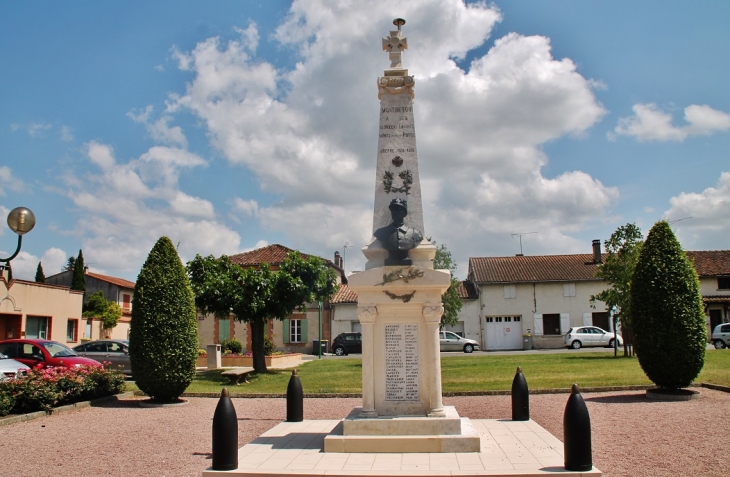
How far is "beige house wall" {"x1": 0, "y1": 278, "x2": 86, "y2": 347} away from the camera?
26250mm

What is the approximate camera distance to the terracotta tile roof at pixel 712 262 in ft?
136

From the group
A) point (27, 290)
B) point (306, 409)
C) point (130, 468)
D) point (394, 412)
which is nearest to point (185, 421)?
point (306, 409)

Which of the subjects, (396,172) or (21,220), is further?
(396,172)

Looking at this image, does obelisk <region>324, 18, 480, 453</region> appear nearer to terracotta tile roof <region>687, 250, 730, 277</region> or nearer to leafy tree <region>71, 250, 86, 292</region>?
terracotta tile roof <region>687, 250, 730, 277</region>

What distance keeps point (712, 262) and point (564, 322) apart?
11670 millimetres

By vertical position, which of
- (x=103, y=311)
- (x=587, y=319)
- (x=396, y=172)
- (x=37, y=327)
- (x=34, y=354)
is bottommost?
(x=34, y=354)

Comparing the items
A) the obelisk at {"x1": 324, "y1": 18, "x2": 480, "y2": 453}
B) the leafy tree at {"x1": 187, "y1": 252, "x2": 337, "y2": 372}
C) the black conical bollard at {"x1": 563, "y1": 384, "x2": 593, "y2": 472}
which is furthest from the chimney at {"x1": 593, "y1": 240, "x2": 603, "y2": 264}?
the black conical bollard at {"x1": 563, "y1": 384, "x2": 593, "y2": 472}

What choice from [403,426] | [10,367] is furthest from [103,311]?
[403,426]

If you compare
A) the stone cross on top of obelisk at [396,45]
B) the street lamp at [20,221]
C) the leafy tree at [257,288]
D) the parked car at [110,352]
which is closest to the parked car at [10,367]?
the parked car at [110,352]

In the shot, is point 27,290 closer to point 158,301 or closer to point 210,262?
point 210,262

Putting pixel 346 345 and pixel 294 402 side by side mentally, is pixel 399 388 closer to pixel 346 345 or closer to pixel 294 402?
pixel 294 402

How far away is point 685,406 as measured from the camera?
11438 mm

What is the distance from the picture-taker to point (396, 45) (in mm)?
9719

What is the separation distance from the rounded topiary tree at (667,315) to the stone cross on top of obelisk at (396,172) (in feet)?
20.7
